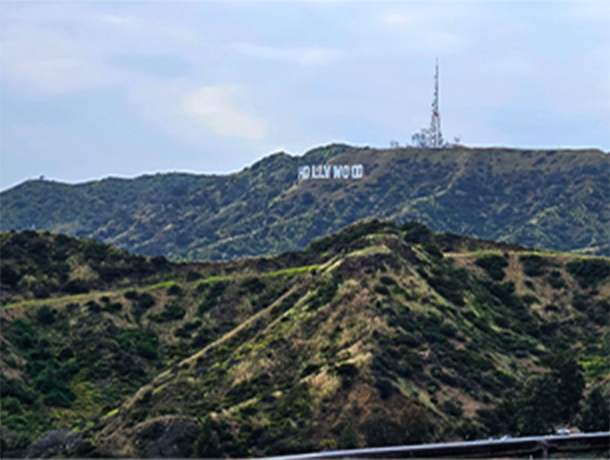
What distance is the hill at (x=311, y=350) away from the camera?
71750 millimetres

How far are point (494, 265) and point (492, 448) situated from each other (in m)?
111

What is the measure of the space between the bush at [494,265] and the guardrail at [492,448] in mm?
107145

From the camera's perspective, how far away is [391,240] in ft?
349

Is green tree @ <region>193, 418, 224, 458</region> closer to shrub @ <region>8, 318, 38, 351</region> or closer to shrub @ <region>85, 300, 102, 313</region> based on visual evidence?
shrub @ <region>8, 318, 38, 351</region>

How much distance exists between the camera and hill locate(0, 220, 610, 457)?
235 feet

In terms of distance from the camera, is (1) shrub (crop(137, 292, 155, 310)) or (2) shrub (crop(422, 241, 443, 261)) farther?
(2) shrub (crop(422, 241, 443, 261))

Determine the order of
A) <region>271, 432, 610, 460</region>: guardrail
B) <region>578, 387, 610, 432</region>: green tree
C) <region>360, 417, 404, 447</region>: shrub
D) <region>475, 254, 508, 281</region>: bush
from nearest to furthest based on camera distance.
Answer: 1. <region>271, 432, 610, 460</region>: guardrail
2. <region>360, 417, 404, 447</region>: shrub
3. <region>578, 387, 610, 432</region>: green tree
4. <region>475, 254, 508, 281</region>: bush

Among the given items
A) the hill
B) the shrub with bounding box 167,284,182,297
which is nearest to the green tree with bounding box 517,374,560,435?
the hill

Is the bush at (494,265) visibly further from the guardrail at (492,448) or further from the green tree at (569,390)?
the guardrail at (492,448)

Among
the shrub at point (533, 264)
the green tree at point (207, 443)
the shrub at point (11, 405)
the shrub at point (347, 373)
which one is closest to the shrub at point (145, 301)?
the shrub at point (11, 405)

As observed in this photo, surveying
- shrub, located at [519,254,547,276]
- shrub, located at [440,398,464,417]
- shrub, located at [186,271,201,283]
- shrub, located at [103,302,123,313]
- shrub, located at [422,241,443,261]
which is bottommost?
shrub, located at [440,398,464,417]

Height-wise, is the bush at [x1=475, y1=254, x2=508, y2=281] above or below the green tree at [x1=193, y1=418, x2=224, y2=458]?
above

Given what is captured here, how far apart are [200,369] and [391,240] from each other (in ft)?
91.2

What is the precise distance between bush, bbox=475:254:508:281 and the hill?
0.80ft
